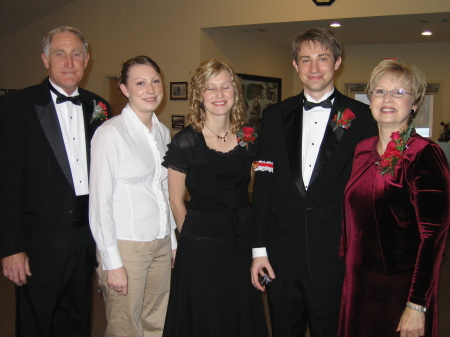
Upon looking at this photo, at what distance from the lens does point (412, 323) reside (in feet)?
5.90

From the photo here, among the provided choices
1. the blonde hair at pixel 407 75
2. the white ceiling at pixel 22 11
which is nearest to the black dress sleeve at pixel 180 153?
the blonde hair at pixel 407 75

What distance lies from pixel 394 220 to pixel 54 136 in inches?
66.2

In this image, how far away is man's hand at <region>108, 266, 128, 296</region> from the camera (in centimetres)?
220

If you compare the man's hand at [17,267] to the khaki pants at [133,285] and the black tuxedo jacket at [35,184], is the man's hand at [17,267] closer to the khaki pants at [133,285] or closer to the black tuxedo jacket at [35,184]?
the black tuxedo jacket at [35,184]

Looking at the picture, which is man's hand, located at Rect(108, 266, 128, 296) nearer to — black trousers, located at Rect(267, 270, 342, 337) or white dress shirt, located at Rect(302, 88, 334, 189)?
black trousers, located at Rect(267, 270, 342, 337)

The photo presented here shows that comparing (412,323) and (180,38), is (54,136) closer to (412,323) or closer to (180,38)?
(412,323)

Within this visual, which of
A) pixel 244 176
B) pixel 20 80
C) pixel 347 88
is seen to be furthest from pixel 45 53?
pixel 347 88

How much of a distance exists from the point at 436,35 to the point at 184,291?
8152 mm

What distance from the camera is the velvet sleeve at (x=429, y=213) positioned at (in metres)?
1.74

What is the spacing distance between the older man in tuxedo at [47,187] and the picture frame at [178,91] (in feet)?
18.6

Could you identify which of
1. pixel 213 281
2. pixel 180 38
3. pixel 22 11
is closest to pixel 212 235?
pixel 213 281

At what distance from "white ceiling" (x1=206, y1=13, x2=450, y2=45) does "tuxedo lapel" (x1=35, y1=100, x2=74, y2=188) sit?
18.9ft

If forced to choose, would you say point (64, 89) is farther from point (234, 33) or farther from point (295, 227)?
point (234, 33)

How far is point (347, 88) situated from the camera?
10461mm
